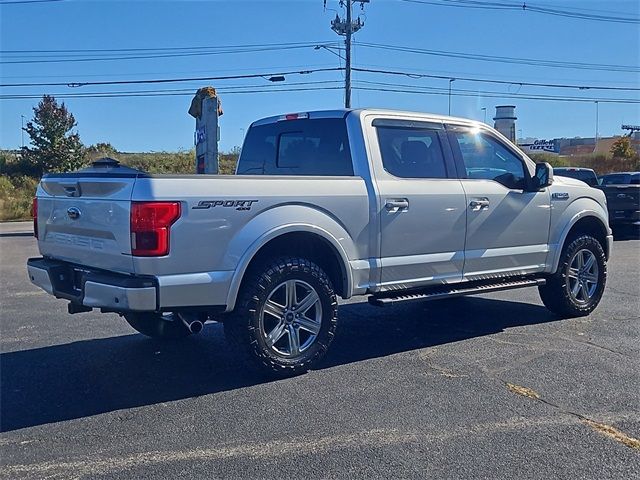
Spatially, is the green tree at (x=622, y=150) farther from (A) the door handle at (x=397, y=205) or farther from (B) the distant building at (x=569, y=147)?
(A) the door handle at (x=397, y=205)

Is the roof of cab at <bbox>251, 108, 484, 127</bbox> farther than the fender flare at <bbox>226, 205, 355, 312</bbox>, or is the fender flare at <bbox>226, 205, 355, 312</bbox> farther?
the roof of cab at <bbox>251, 108, 484, 127</bbox>

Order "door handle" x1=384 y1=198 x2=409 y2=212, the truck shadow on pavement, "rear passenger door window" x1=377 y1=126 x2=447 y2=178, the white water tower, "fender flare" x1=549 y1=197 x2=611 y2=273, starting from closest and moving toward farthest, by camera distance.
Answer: the truck shadow on pavement → "door handle" x1=384 y1=198 x2=409 y2=212 → "rear passenger door window" x1=377 y1=126 x2=447 y2=178 → "fender flare" x1=549 y1=197 x2=611 y2=273 → the white water tower

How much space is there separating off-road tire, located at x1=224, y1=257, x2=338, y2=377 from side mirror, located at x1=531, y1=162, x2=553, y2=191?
2.65m

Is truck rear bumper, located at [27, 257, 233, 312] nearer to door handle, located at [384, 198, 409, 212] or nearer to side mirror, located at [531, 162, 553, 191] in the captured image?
door handle, located at [384, 198, 409, 212]

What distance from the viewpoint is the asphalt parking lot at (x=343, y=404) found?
383 centimetres

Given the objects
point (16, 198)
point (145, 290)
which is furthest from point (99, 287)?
point (16, 198)

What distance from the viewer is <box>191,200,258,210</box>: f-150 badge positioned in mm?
4707

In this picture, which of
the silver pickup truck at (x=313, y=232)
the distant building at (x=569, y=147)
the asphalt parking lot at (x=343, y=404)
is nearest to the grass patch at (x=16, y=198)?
the asphalt parking lot at (x=343, y=404)

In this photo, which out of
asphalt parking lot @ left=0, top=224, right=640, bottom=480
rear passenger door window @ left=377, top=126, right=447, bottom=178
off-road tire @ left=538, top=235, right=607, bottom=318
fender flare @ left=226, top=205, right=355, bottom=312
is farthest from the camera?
off-road tire @ left=538, top=235, right=607, bottom=318

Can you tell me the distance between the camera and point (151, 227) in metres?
4.54

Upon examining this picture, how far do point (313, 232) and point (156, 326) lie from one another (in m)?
1.75

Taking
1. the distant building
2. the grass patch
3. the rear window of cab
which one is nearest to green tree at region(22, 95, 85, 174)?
the grass patch

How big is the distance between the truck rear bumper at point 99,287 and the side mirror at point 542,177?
4038mm

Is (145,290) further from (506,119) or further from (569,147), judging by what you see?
(569,147)
